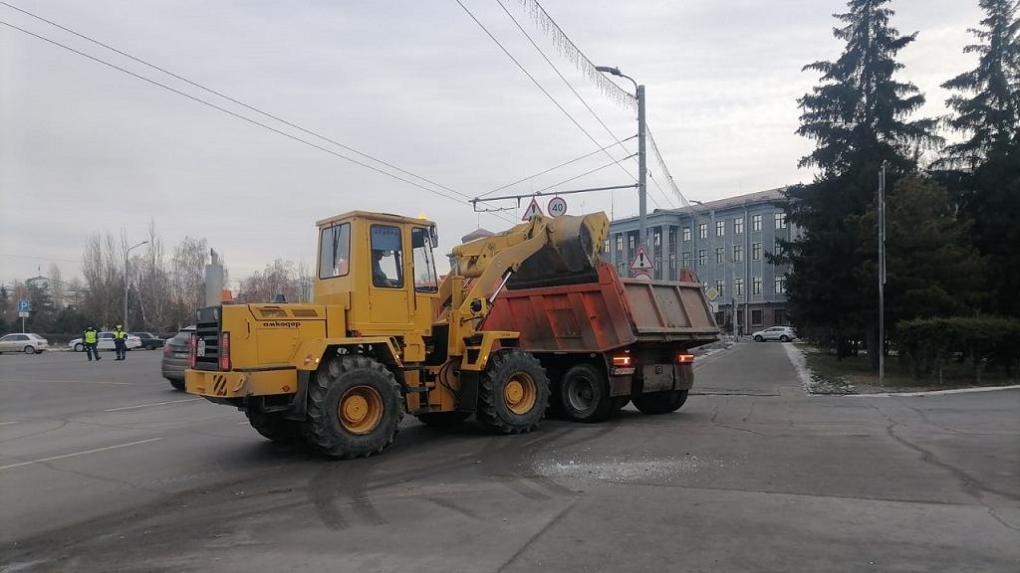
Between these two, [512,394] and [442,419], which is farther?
[442,419]

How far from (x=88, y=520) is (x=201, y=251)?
8032 centimetres

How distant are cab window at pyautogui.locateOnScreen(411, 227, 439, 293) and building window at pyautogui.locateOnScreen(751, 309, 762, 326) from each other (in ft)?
259

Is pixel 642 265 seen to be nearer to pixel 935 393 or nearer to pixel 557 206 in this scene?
pixel 557 206

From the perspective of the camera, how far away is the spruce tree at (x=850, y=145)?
Result: 86.7ft

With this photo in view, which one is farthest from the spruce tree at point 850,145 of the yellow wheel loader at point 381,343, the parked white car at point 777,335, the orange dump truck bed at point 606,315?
the parked white car at point 777,335

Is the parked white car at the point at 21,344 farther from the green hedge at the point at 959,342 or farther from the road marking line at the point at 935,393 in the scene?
the green hedge at the point at 959,342

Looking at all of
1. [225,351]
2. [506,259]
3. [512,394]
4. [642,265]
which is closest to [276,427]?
[225,351]

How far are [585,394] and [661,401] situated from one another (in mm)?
1960

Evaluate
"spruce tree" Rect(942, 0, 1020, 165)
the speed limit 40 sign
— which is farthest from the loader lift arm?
"spruce tree" Rect(942, 0, 1020, 165)

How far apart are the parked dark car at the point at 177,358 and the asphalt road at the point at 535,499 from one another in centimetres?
571

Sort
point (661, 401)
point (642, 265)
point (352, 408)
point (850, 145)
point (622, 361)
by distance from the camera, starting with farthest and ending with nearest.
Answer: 1. point (850, 145)
2. point (642, 265)
3. point (661, 401)
4. point (622, 361)
5. point (352, 408)

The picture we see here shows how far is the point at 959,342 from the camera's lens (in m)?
19.5

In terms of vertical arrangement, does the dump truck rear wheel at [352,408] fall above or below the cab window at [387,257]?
below

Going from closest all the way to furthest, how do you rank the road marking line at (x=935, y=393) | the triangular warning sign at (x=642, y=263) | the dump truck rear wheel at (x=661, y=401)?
1. the dump truck rear wheel at (x=661, y=401)
2. the road marking line at (x=935, y=393)
3. the triangular warning sign at (x=642, y=263)
